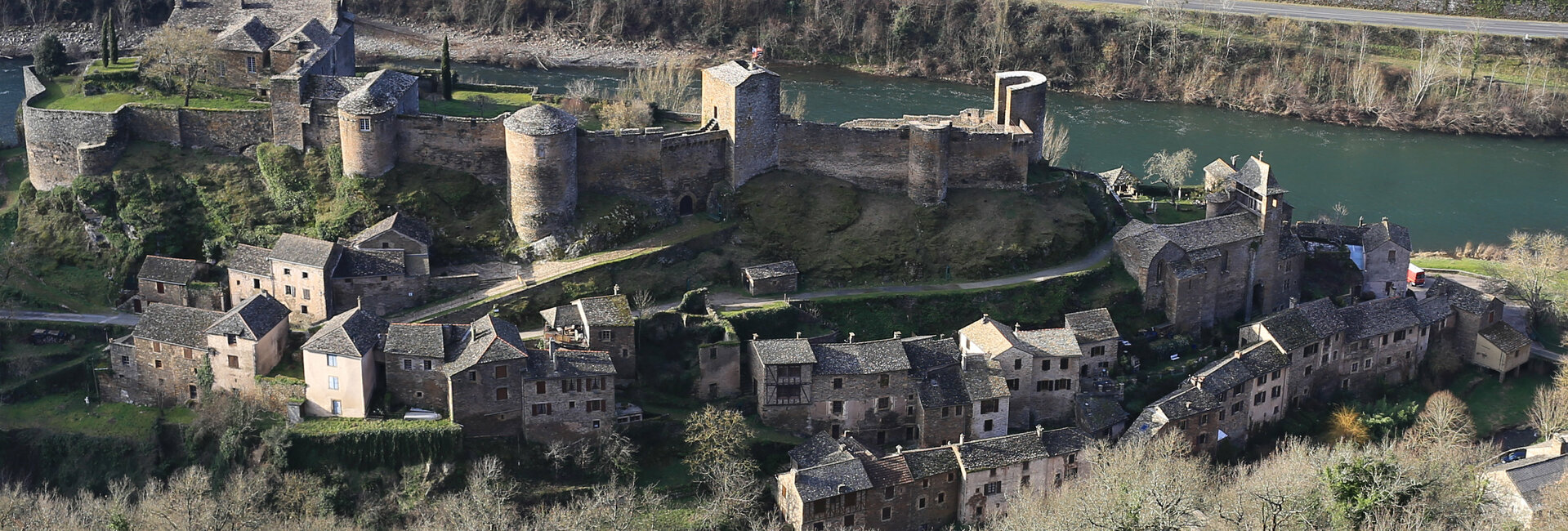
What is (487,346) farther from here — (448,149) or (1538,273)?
(1538,273)

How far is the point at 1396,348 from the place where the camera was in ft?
241

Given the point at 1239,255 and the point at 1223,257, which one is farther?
the point at 1239,255

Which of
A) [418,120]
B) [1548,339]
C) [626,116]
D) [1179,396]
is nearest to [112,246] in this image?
[418,120]

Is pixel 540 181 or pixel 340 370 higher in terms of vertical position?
pixel 540 181

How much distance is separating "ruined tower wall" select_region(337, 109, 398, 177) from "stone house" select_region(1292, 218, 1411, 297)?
127ft

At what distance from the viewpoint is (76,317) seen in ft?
221

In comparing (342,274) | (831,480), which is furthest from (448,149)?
(831,480)

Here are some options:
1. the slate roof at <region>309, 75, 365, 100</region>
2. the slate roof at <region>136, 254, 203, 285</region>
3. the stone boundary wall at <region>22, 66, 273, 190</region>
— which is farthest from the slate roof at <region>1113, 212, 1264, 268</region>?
the slate roof at <region>136, 254, 203, 285</region>

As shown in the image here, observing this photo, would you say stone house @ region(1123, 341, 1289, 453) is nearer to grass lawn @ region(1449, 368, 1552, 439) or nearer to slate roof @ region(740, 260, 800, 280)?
grass lawn @ region(1449, 368, 1552, 439)

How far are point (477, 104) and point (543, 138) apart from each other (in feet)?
34.8

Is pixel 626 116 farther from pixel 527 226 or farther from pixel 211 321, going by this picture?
pixel 211 321

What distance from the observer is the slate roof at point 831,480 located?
200 ft

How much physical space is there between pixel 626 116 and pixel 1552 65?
69.3 m

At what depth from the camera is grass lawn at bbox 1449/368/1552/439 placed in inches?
2798
